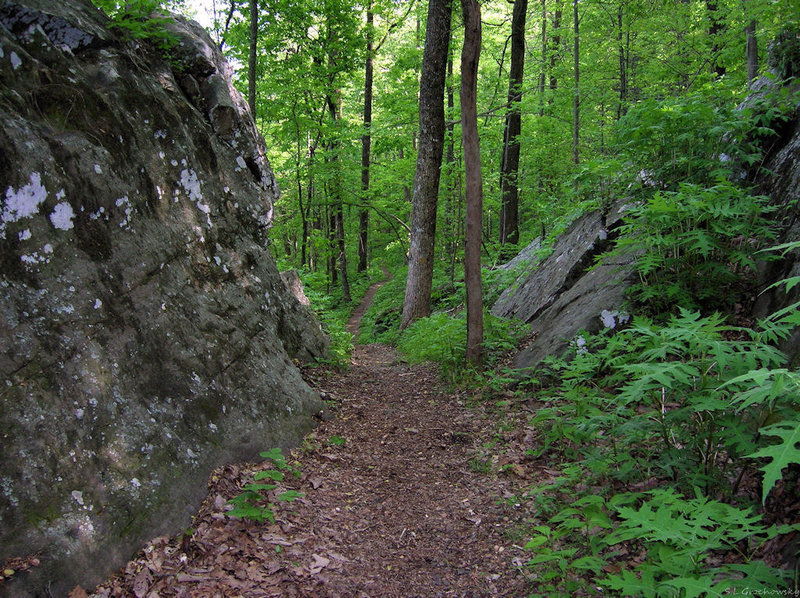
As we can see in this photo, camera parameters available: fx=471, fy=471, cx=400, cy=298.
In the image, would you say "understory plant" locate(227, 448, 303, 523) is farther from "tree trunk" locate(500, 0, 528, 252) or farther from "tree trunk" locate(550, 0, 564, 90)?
"tree trunk" locate(550, 0, 564, 90)

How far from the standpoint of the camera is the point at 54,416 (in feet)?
10.2

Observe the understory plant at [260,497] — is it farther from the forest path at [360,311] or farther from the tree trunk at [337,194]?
the tree trunk at [337,194]

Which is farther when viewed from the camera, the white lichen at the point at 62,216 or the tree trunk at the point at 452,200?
the tree trunk at the point at 452,200

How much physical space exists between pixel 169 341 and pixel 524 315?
6.13 meters

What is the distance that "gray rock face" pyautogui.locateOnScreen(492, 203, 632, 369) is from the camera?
5945 mm

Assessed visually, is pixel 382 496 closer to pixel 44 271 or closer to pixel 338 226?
pixel 44 271

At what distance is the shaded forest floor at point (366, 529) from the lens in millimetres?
3131

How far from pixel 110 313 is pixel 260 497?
6.24 feet

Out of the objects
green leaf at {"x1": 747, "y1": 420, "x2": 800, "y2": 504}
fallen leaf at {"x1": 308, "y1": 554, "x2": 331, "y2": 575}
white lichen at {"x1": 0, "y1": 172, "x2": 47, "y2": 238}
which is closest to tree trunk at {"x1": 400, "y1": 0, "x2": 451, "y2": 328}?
white lichen at {"x1": 0, "y1": 172, "x2": 47, "y2": 238}

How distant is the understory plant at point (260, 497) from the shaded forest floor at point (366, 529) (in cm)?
8

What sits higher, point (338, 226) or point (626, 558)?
point (338, 226)

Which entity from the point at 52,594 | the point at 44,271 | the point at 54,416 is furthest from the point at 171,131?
the point at 52,594

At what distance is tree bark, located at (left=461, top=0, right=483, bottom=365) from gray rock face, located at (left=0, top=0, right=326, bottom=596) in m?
2.64

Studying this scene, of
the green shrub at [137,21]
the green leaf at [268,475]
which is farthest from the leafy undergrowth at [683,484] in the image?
the green shrub at [137,21]
